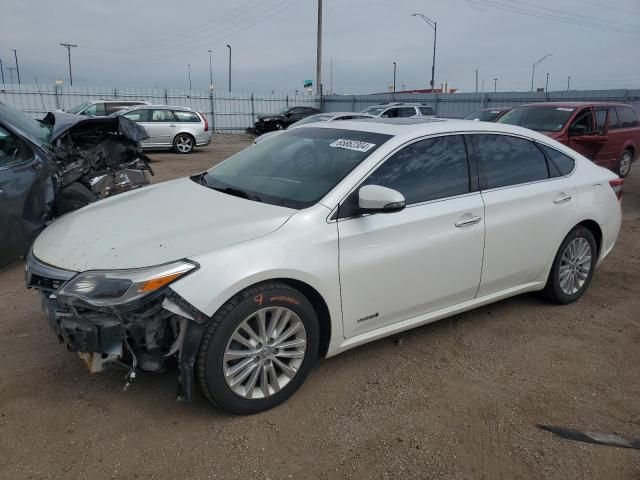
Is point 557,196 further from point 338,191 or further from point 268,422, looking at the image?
point 268,422

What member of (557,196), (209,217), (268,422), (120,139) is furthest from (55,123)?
(557,196)

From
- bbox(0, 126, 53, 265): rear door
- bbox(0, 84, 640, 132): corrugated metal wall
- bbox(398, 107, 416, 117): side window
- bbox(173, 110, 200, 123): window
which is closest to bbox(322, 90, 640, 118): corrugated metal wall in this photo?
bbox(0, 84, 640, 132): corrugated metal wall

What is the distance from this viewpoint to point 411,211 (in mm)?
3357

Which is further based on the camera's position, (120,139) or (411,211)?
(120,139)

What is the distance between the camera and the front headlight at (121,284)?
8.37 ft

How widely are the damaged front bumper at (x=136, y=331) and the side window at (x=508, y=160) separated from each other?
93.2 inches

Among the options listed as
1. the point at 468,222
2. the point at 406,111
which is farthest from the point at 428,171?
the point at 406,111

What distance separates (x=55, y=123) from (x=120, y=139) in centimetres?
87

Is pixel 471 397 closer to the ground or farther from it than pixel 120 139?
closer to the ground

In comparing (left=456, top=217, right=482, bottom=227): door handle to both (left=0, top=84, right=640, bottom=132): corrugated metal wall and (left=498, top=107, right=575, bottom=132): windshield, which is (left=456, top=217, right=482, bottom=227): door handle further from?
(left=0, top=84, right=640, bottom=132): corrugated metal wall

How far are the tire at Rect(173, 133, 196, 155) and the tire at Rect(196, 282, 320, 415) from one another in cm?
1571

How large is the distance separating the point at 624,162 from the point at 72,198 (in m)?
11.1

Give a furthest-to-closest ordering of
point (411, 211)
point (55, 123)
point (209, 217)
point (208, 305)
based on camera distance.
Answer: point (55, 123), point (411, 211), point (209, 217), point (208, 305)

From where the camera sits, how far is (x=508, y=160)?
401 cm
